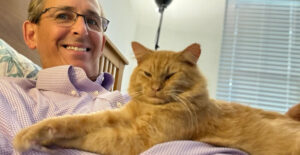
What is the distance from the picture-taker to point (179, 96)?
891 mm

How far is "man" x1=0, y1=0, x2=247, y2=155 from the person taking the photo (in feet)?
3.16

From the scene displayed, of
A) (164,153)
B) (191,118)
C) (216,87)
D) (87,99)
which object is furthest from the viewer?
(216,87)

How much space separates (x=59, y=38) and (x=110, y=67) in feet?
4.14

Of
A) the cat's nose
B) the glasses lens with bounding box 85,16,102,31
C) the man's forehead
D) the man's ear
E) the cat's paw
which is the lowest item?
the cat's paw

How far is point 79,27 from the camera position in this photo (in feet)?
4.44

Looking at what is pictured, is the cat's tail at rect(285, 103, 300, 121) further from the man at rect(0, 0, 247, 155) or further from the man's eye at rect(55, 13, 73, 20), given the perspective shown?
the man's eye at rect(55, 13, 73, 20)

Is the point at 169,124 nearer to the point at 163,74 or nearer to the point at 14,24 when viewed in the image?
A: the point at 163,74

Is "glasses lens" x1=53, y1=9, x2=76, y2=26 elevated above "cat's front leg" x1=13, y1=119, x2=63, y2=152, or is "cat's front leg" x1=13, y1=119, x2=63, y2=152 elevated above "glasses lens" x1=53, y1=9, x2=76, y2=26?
"glasses lens" x1=53, y1=9, x2=76, y2=26

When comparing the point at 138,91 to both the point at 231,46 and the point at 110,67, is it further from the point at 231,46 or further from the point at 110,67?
the point at 231,46

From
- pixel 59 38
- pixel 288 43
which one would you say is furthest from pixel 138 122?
pixel 288 43

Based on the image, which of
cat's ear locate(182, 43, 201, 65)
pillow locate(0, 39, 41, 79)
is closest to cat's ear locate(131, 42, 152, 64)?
Answer: cat's ear locate(182, 43, 201, 65)

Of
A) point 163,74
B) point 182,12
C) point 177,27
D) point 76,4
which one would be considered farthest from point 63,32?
point 177,27

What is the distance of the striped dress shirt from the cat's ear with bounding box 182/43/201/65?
332 millimetres

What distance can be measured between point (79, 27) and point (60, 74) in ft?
0.95
